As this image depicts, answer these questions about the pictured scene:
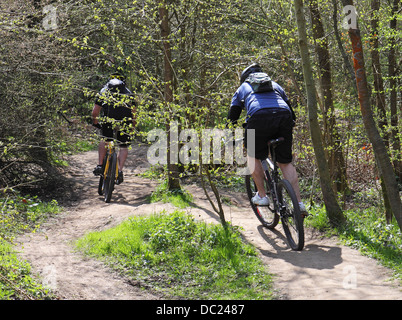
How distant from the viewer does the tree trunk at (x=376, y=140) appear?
5129mm

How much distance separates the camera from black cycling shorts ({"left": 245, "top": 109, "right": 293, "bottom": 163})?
5.64 meters

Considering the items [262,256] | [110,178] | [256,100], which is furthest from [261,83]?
[110,178]

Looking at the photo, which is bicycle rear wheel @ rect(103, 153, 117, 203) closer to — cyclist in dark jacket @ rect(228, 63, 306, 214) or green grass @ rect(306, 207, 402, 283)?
cyclist in dark jacket @ rect(228, 63, 306, 214)

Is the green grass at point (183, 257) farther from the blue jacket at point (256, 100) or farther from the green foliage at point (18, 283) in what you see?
the blue jacket at point (256, 100)

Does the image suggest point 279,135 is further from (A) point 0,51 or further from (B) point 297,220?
(A) point 0,51

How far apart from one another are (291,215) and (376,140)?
123cm

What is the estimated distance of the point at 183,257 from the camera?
5.42 m

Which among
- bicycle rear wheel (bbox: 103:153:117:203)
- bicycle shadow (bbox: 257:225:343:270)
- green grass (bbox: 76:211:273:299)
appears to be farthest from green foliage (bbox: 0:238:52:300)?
bicycle rear wheel (bbox: 103:153:117:203)

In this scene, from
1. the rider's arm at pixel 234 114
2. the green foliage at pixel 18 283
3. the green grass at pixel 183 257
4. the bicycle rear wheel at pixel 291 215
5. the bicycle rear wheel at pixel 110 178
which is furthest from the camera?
the bicycle rear wheel at pixel 110 178

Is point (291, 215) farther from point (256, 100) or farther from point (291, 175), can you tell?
point (256, 100)

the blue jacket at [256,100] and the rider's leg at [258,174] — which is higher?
the blue jacket at [256,100]

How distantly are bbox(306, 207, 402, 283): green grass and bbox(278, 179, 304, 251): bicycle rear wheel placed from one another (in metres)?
0.51

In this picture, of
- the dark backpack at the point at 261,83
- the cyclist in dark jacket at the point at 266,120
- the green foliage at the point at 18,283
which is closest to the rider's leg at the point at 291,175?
the cyclist in dark jacket at the point at 266,120
